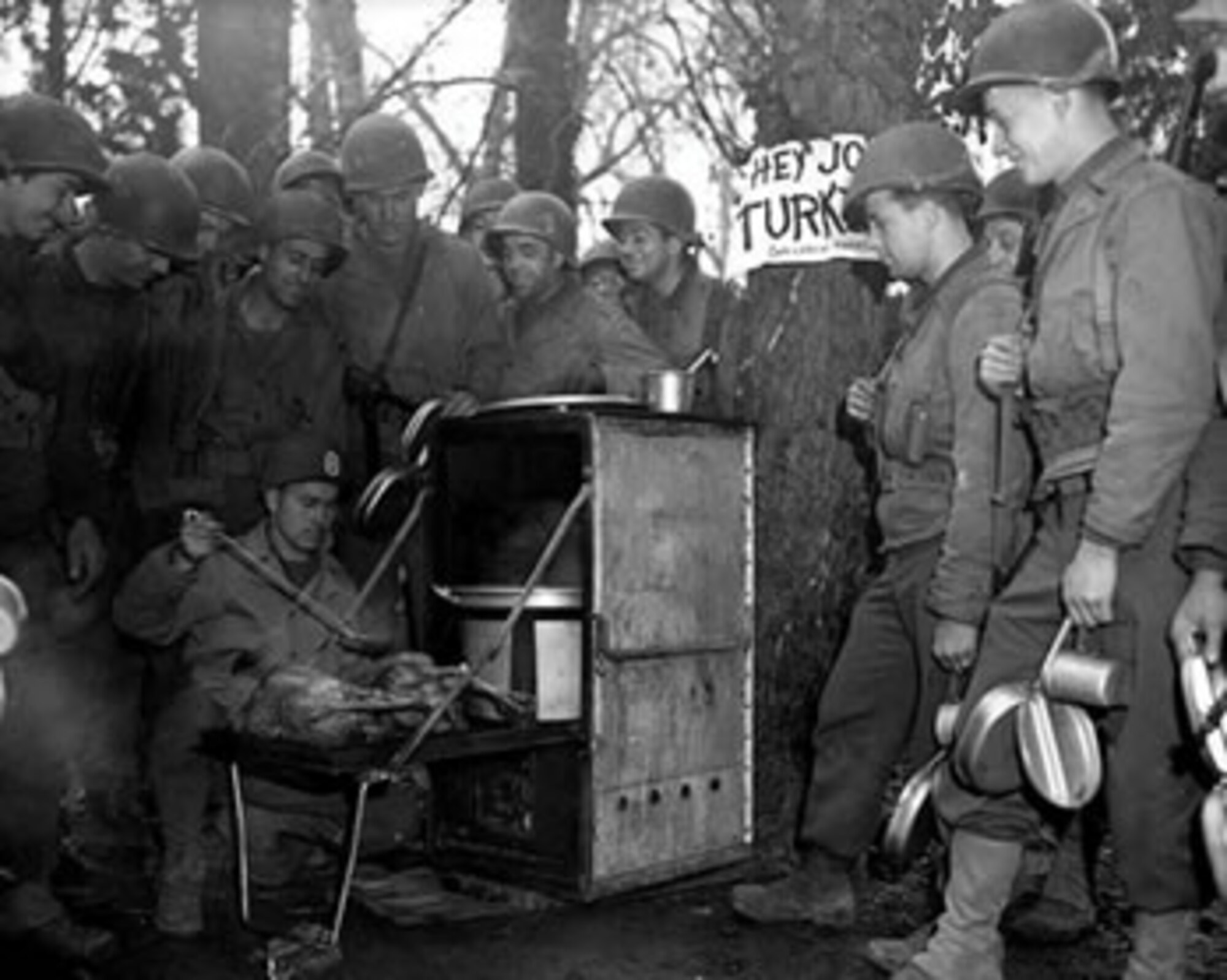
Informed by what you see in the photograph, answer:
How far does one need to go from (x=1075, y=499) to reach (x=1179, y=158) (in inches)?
50.2

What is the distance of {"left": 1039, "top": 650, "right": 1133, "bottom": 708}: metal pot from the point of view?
3.38m

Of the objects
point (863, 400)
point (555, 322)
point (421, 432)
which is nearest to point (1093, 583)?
point (863, 400)

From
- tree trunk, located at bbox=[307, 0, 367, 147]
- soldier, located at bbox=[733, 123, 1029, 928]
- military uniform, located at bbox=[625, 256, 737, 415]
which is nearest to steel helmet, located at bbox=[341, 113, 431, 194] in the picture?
military uniform, located at bbox=[625, 256, 737, 415]

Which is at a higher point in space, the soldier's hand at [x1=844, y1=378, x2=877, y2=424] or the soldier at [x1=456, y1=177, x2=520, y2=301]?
the soldier at [x1=456, y1=177, x2=520, y2=301]

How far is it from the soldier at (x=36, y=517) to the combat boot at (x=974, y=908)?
2.41 meters

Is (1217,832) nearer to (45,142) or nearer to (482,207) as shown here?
(45,142)

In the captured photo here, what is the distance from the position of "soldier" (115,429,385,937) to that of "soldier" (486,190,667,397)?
3.86 feet

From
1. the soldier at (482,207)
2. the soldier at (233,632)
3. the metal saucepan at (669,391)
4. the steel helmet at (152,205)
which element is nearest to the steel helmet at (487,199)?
the soldier at (482,207)

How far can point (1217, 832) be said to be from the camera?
3186mm

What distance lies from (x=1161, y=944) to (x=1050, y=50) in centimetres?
214

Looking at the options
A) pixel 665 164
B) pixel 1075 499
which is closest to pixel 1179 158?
pixel 1075 499

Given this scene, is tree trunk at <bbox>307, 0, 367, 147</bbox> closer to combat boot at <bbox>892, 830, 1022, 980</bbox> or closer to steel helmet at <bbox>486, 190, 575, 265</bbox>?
steel helmet at <bbox>486, 190, 575, 265</bbox>

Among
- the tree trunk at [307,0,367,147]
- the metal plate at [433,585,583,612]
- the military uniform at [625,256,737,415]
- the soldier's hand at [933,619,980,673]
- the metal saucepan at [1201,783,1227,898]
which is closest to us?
the metal saucepan at [1201,783,1227,898]

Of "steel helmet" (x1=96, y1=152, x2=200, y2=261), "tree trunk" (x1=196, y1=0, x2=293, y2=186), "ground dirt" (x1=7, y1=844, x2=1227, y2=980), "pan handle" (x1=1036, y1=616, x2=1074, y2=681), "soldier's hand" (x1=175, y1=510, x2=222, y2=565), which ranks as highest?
"tree trunk" (x1=196, y1=0, x2=293, y2=186)
